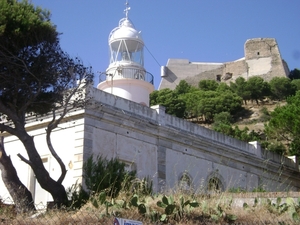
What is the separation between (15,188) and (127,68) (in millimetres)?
10441

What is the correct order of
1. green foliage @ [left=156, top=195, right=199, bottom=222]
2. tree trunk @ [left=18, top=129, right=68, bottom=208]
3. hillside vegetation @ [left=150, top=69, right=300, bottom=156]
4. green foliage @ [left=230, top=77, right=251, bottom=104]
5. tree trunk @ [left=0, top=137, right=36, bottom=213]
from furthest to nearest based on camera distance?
green foliage @ [left=230, top=77, right=251, bottom=104] < hillside vegetation @ [left=150, top=69, right=300, bottom=156] < tree trunk @ [left=18, top=129, right=68, bottom=208] < tree trunk @ [left=0, top=137, right=36, bottom=213] < green foliage @ [left=156, top=195, right=199, bottom=222]

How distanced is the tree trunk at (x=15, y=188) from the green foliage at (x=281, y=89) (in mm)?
46383

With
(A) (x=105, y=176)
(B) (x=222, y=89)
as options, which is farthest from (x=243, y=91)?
(A) (x=105, y=176)

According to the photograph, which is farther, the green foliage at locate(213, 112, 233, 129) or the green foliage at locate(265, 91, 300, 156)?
the green foliage at locate(213, 112, 233, 129)

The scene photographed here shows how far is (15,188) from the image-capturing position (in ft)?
36.7

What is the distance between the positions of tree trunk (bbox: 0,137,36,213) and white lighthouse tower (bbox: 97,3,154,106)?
9222 millimetres

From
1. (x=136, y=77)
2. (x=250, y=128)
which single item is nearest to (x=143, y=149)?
(x=136, y=77)

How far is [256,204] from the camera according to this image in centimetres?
981

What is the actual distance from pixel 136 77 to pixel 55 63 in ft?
26.9

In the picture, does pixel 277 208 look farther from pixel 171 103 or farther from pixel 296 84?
pixel 296 84

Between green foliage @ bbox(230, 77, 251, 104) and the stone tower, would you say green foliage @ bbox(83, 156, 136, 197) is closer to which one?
green foliage @ bbox(230, 77, 251, 104)

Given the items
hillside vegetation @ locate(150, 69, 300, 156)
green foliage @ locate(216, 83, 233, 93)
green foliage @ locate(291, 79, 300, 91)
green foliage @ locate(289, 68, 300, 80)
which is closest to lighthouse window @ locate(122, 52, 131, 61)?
hillside vegetation @ locate(150, 69, 300, 156)

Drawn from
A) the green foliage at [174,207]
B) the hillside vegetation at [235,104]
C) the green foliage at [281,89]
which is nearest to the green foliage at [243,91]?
the hillside vegetation at [235,104]

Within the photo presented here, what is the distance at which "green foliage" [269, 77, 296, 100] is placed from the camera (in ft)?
180
